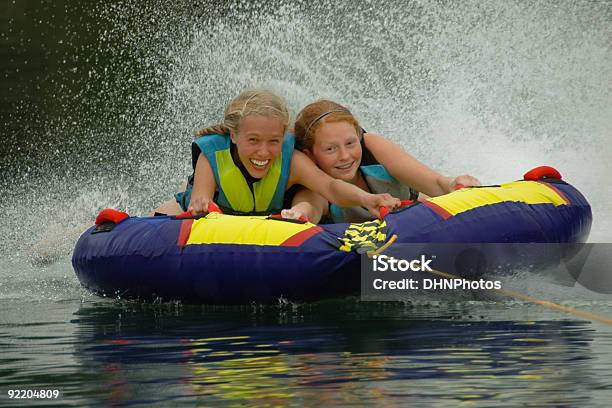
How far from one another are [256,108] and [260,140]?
6.1 inches

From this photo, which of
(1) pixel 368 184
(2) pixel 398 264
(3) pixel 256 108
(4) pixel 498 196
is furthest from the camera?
(1) pixel 368 184

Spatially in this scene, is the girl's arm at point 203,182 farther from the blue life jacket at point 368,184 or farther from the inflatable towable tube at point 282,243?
the blue life jacket at point 368,184

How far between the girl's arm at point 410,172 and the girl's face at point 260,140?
21.9 inches

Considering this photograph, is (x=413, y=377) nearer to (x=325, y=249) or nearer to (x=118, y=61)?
(x=325, y=249)

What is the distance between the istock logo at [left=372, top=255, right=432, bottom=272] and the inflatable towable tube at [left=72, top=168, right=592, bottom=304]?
2.7 inches

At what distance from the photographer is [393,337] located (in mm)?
4613

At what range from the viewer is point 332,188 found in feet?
19.5

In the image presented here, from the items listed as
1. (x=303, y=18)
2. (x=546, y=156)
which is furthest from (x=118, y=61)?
(x=546, y=156)

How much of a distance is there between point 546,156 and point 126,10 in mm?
9166

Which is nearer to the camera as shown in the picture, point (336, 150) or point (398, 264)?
point (398, 264)

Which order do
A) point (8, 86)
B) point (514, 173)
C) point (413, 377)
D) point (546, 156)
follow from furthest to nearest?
point (8, 86)
point (546, 156)
point (514, 173)
point (413, 377)

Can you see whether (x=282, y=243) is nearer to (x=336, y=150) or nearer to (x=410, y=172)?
(x=336, y=150)

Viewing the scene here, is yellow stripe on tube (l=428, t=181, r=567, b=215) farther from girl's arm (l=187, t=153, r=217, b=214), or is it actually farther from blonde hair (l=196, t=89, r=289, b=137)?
girl's arm (l=187, t=153, r=217, b=214)

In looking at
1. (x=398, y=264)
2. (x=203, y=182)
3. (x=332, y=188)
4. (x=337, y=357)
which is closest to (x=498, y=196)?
(x=398, y=264)
